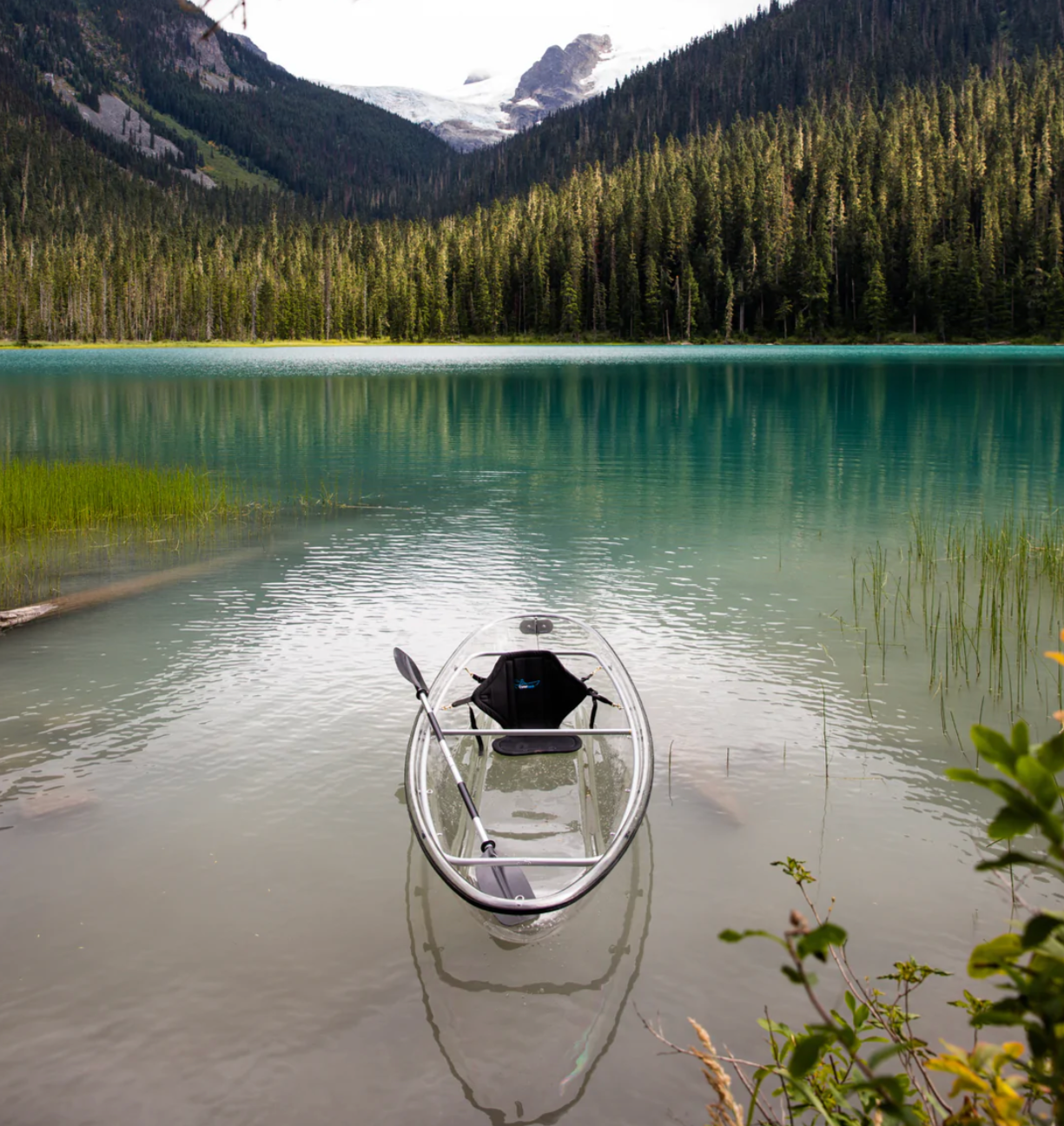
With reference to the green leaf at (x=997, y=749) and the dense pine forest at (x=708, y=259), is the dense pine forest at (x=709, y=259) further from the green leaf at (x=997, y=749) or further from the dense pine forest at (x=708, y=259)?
the green leaf at (x=997, y=749)

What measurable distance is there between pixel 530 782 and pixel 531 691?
1009mm

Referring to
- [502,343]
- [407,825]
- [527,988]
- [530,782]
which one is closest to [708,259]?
[502,343]

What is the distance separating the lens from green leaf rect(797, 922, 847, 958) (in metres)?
1.29

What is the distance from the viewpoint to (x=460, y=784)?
6.55 metres

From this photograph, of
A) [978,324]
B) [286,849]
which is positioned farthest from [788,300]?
[286,849]

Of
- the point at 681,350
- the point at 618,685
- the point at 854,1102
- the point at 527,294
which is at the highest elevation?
the point at 527,294

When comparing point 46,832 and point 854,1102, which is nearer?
point 854,1102

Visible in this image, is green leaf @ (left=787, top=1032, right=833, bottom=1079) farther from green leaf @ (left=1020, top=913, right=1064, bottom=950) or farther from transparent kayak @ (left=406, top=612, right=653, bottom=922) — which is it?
transparent kayak @ (left=406, top=612, right=653, bottom=922)

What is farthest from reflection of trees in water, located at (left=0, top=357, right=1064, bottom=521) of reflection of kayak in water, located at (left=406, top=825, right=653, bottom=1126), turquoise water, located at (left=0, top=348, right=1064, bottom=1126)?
reflection of kayak in water, located at (left=406, top=825, right=653, bottom=1126)

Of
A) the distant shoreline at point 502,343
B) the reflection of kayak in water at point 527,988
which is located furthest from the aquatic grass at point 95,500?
the distant shoreline at point 502,343

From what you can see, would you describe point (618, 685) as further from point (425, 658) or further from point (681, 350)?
point (681, 350)

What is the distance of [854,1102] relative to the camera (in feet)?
16.1

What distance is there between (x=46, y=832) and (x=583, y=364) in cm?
8379

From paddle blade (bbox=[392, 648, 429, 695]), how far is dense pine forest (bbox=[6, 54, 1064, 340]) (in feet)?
381
